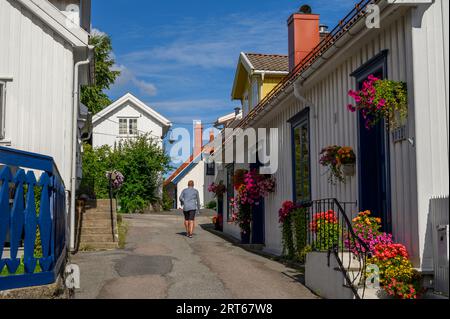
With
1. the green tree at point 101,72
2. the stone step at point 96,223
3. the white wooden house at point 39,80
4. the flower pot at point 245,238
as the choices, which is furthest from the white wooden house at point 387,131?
the green tree at point 101,72

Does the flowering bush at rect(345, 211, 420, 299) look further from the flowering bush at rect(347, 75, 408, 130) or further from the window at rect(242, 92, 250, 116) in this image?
the window at rect(242, 92, 250, 116)

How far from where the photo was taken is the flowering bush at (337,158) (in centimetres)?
969

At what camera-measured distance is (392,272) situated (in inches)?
282

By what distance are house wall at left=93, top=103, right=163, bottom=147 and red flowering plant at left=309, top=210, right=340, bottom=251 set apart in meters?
31.5

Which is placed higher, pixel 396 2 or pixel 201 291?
pixel 396 2

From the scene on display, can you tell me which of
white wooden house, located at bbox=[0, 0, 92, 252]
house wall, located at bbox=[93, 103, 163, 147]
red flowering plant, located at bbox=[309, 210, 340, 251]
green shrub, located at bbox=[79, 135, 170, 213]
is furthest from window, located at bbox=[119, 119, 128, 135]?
red flowering plant, located at bbox=[309, 210, 340, 251]

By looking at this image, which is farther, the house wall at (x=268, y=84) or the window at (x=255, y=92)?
the window at (x=255, y=92)

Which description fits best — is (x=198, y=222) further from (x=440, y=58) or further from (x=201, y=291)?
(x=440, y=58)

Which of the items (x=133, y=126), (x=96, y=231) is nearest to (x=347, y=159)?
(x=96, y=231)

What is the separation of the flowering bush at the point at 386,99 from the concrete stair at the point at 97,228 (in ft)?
28.0

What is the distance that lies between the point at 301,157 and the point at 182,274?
3.77 m

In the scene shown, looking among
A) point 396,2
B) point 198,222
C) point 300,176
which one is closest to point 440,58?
point 396,2

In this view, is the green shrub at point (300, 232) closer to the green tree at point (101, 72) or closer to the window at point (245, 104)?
the window at point (245, 104)
